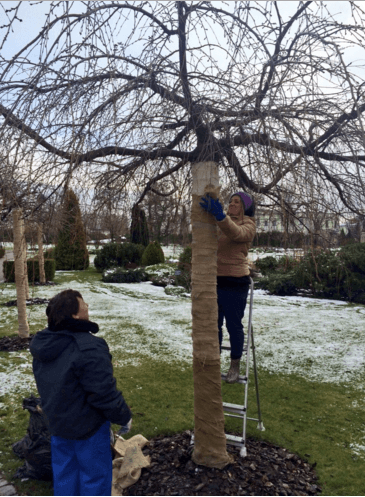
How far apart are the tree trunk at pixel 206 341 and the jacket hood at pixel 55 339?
944mm

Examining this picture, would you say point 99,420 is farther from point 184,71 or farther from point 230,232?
point 184,71

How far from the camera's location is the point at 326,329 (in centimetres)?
792

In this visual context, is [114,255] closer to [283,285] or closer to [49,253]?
[49,253]

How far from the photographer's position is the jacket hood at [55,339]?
88.2 inches

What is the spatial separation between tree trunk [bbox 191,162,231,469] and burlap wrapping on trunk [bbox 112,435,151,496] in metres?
0.45

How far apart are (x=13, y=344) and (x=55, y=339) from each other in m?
5.00

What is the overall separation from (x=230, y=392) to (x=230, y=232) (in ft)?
8.85

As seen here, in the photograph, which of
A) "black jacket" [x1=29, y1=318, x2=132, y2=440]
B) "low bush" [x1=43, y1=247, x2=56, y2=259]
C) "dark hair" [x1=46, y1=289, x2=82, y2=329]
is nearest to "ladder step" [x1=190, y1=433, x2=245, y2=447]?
"black jacket" [x1=29, y1=318, x2=132, y2=440]

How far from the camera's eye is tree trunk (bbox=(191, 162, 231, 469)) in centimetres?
292

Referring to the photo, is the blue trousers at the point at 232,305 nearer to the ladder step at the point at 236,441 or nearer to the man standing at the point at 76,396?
the ladder step at the point at 236,441

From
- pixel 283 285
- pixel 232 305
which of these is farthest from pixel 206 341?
pixel 283 285

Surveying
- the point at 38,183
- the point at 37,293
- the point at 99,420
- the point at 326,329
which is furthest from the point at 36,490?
the point at 37,293

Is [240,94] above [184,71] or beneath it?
beneath

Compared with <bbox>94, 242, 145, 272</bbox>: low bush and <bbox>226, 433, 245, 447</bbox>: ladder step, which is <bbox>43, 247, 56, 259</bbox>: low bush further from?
<bbox>226, 433, 245, 447</bbox>: ladder step
